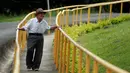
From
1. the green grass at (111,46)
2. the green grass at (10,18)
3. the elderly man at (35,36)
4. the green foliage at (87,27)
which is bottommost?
the green grass at (10,18)

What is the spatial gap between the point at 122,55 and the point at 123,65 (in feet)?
3.38

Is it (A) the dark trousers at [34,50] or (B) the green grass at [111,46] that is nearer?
(B) the green grass at [111,46]

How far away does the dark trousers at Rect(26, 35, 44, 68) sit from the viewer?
11273 mm

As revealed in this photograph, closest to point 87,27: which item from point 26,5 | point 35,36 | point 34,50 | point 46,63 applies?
point 46,63

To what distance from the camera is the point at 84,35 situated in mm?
17562

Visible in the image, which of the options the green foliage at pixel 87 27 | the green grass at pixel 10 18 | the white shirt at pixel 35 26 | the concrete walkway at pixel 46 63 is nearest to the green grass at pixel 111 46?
the green foliage at pixel 87 27

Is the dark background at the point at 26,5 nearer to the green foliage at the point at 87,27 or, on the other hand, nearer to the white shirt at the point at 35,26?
the green foliage at the point at 87,27

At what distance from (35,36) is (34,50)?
1.62 feet

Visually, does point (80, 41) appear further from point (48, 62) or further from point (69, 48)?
point (69, 48)

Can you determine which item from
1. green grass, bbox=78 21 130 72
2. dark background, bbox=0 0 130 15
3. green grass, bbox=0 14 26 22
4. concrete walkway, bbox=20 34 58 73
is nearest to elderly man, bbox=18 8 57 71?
concrete walkway, bbox=20 34 58 73

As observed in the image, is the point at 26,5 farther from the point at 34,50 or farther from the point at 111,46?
the point at 34,50

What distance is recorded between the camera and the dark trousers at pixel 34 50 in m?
11.3

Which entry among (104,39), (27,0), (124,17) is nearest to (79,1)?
(27,0)

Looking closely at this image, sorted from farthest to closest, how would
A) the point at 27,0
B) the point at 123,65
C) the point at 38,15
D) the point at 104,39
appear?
1. the point at 27,0
2. the point at 104,39
3. the point at 38,15
4. the point at 123,65
